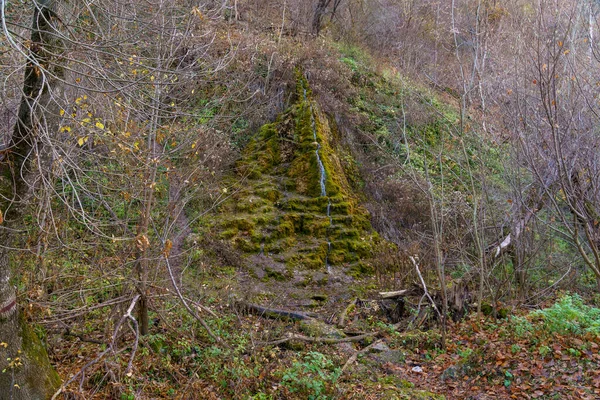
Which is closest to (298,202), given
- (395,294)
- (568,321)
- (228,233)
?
(228,233)

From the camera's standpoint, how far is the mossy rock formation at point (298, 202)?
10.9 metres

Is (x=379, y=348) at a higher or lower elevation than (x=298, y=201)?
lower

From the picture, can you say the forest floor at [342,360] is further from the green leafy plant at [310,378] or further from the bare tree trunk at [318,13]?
the bare tree trunk at [318,13]

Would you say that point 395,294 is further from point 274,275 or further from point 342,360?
point 274,275

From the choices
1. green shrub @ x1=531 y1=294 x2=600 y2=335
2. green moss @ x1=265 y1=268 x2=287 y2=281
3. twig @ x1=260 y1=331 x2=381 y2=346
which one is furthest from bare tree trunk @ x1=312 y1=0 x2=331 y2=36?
green shrub @ x1=531 y1=294 x2=600 y2=335

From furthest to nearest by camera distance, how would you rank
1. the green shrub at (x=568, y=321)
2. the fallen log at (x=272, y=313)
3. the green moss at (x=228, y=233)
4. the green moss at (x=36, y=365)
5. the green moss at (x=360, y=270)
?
1. the green moss at (x=360, y=270)
2. the green moss at (x=228, y=233)
3. the fallen log at (x=272, y=313)
4. the green shrub at (x=568, y=321)
5. the green moss at (x=36, y=365)

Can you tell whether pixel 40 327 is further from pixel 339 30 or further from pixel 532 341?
pixel 339 30

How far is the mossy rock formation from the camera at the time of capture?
1089 cm

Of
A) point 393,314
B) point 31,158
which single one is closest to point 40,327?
point 31,158

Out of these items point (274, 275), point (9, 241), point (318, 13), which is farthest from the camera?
point (318, 13)

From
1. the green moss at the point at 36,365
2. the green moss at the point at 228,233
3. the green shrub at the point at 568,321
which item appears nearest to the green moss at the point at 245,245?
the green moss at the point at 228,233

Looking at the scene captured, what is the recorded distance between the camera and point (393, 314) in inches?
328

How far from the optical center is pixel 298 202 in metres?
11.7

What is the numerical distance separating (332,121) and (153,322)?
28.9ft
